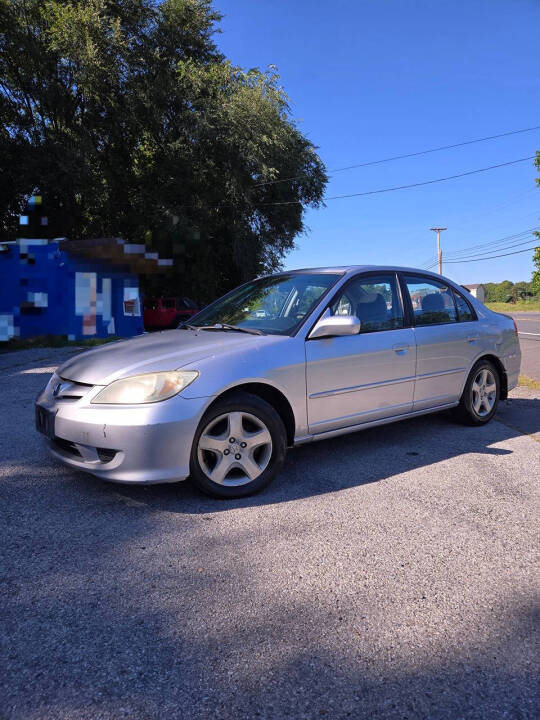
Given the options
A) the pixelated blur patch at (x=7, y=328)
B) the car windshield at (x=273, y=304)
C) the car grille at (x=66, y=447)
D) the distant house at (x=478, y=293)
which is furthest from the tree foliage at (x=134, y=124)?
the car grille at (x=66, y=447)

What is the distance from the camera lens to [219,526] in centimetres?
305

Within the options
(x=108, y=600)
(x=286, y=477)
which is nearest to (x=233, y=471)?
(x=286, y=477)

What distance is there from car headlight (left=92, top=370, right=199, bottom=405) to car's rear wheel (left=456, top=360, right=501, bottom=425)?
3.03 m

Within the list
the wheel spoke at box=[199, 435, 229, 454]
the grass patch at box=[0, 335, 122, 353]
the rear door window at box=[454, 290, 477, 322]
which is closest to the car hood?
the wheel spoke at box=[199, 435, 229, 454]

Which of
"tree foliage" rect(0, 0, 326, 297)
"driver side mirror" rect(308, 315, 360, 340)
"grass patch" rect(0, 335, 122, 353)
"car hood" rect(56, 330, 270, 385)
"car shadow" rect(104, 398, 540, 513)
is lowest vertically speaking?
"car shadow" rect(104, 398, 540, 513)

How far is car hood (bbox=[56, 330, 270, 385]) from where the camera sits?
3336 millimetres

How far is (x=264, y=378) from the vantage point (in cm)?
353

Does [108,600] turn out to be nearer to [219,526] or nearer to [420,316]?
[219,526]

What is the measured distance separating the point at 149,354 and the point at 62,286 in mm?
15812

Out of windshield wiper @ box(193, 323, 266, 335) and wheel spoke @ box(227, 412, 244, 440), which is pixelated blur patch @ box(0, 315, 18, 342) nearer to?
windshield wiper @ box(193, 323, 266, 335)

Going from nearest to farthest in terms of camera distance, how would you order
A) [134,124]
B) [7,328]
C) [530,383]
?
[530,383]
[7,328]
[134,124]

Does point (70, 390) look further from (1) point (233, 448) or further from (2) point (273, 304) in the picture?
(2) point (273, 304)

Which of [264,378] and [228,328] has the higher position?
Answer: [228,328]

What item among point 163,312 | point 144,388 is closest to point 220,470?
point 144,388
